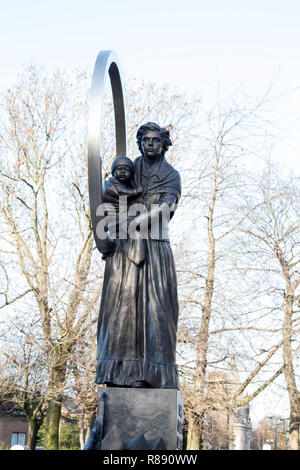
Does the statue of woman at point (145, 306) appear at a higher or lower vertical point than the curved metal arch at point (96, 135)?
lower

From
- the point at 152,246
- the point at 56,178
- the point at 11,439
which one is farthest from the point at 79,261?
the point at 11,439

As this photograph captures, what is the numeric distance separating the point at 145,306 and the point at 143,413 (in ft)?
3.49

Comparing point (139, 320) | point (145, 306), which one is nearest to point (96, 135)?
point (145, 306)

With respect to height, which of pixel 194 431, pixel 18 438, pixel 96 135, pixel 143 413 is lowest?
pixel 143 413

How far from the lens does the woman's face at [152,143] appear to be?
22.4 feet

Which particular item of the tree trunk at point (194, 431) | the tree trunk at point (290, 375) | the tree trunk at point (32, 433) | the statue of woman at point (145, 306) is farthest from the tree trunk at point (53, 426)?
the statue of woman at point (145, 306)

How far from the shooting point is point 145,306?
6254 millimetres

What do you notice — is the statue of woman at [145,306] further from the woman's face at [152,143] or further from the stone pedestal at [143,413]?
the stone pedestal at [143,413]

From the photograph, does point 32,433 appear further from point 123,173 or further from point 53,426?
point 123,173

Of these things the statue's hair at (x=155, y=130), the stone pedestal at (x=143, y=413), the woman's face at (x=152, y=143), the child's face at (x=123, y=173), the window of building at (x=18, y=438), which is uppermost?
the window of building at (x=18, y=438)

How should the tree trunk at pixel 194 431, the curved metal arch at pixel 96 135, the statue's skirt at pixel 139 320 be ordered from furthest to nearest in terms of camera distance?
the tree trunk at pixel 194 431
the curved metal arch at pixel 96 135
the statue's skirt at pixel 139 320

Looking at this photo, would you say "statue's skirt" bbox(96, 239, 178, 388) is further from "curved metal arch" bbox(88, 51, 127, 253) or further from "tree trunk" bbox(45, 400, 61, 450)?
"tree trunk" bbox(45, 400, 61, 450)

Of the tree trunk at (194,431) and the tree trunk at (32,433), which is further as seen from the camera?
the tree trunk at (32,433)

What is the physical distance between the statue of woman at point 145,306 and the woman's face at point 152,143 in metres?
0.01
